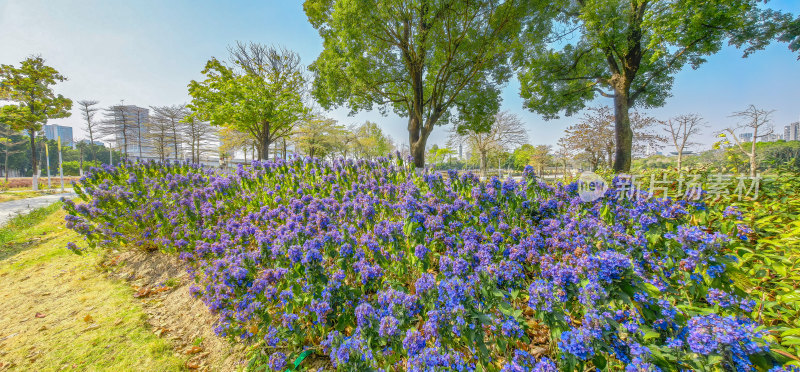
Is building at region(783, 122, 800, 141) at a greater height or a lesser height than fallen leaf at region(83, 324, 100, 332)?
greater

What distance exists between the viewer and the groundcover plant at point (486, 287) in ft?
4.57

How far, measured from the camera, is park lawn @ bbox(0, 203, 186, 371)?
7.76 feet

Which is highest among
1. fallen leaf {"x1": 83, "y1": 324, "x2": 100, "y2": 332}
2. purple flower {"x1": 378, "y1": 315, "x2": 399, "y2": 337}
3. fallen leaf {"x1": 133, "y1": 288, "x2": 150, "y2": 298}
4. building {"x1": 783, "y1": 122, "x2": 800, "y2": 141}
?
building {"x1": 783, "y1": 122, "x2": 800, "y2": 141}

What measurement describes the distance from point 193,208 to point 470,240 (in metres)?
4.46

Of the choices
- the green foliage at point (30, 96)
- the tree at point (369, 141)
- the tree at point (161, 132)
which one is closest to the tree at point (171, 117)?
the tree at point (161, 132)

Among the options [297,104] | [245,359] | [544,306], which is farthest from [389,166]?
[297,104]

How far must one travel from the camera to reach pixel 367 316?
1762 mm

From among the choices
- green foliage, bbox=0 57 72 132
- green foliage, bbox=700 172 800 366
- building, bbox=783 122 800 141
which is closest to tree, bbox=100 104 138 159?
green foliage, bbox=0 57 72 132

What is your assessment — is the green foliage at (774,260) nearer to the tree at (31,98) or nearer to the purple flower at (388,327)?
the purple flower at (388,327)

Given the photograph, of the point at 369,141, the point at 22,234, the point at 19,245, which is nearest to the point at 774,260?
the point at 19,245

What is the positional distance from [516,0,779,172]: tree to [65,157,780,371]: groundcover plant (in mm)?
8987

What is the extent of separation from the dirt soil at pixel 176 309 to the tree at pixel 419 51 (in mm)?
8863

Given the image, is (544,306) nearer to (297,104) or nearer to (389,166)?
(389,166)

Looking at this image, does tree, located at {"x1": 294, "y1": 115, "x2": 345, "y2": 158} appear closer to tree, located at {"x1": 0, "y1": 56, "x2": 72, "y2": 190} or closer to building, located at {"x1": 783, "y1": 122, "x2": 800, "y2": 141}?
tree, located at {"x1": 0, "y1": 56, "x2": 72, "y2": 190}
